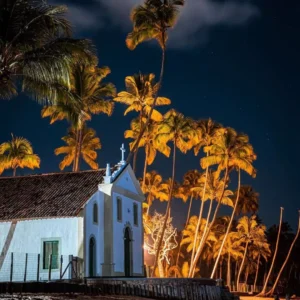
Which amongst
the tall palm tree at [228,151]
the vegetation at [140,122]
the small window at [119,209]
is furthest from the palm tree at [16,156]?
the small window at [119,209]

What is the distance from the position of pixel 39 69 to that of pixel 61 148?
4036 centimetres

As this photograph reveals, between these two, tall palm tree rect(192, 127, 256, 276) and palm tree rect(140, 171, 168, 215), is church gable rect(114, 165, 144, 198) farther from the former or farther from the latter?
palm tree rect(140, 171, 168, 215)

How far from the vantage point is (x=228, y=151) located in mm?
59406

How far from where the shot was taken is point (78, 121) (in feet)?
80.5

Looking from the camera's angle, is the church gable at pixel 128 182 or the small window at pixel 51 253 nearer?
the small window at pixel 51 253

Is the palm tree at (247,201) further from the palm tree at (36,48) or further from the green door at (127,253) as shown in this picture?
the palm tree at (36,48)

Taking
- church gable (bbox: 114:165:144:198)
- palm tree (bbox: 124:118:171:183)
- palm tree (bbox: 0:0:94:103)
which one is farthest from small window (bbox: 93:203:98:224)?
palm tree (bbox: 124:118:171:183)

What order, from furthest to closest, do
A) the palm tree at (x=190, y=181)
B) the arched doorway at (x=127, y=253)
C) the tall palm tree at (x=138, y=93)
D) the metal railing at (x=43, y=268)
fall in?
the palm tree at (x=190, y=181) → the tall palm tree at (x=138, y=93) → the arched doorway at (x=127, y=253) → the metal railing at (x=43, y=268)

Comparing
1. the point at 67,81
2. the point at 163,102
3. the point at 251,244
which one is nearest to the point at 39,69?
the point at 67,81

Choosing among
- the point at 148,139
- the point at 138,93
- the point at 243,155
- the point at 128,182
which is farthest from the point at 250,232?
the point at 128,182

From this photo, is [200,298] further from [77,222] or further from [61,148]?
[61,148]

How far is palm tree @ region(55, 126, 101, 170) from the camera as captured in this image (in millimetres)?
61156

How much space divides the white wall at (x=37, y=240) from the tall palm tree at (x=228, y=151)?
94.3ft

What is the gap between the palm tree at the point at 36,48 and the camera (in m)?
21.2
